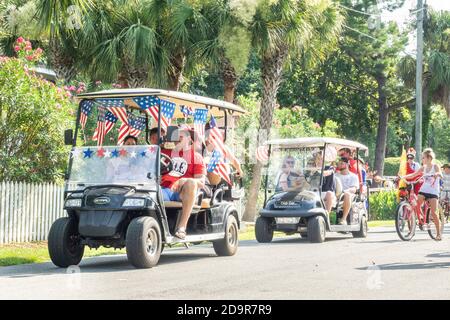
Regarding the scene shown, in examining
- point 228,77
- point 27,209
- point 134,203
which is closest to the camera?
point 134,203

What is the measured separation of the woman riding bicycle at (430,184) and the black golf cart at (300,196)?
1.78m

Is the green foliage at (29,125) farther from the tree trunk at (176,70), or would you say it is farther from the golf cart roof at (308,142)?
the tree trunk at (176,70)

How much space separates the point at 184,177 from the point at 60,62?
10.3m

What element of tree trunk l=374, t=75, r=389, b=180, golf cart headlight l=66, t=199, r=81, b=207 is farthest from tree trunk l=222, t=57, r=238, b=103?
tree trunk l=374, t=75, r=389, b=180

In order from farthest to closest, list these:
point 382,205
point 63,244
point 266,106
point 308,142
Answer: point 382,205
point 266,106
point 308,142
point 63,244

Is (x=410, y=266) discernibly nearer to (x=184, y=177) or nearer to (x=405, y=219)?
(x=184, y=177)

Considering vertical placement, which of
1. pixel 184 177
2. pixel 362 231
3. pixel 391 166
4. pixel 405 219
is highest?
pixel 391 166

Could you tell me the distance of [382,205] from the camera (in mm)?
31047

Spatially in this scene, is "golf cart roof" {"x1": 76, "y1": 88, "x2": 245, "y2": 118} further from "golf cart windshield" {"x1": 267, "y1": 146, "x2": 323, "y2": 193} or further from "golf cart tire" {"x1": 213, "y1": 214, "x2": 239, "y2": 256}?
"golf cart windshield" {"x1": 267, "y1": 146, "x2": 323, "y2": 193}

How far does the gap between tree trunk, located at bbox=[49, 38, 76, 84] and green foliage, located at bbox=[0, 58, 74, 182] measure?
5579 mm

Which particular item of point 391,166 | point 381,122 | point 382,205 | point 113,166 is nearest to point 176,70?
point 113,166

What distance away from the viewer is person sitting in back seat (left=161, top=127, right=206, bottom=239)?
12406 millimetres

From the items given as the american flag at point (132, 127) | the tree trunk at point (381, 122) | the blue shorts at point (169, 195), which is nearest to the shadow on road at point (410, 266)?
the blue shorts at point (169, 195)

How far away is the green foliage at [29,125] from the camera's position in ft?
51.1
